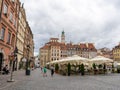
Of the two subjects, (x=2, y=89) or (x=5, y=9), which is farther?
(x=5, y=9)

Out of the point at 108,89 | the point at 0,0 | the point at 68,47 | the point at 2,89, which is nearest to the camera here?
the point at 2,89

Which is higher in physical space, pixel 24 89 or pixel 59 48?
pixel 59 48

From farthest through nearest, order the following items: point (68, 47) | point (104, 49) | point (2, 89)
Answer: point (104, 49) → point (68, 47) → point (2, 89)

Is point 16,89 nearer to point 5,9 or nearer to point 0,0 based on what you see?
point 0,0

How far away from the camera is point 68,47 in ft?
431

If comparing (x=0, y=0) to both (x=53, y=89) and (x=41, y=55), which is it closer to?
(x=53, y=89)

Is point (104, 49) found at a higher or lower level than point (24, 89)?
higher

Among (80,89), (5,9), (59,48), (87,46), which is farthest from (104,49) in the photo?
(80,89)

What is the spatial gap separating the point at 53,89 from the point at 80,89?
1944mm

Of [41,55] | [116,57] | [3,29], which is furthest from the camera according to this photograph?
[41,55]

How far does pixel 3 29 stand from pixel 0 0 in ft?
14.8

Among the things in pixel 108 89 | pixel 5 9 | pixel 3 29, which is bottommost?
pixel 108 89

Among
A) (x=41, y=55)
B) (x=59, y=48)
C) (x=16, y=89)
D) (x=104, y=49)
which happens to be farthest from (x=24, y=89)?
(x=104, y=49)

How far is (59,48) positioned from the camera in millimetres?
130125
